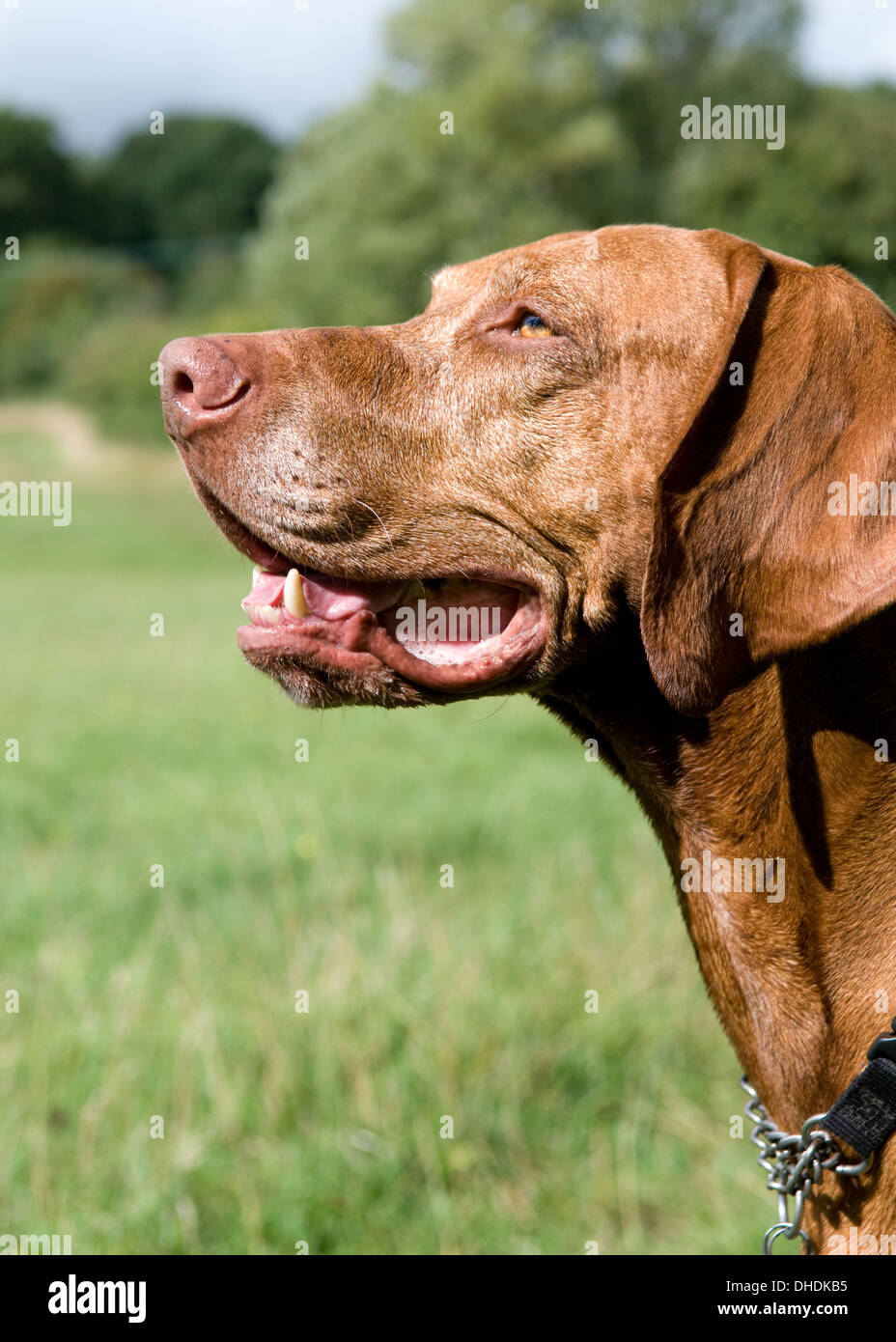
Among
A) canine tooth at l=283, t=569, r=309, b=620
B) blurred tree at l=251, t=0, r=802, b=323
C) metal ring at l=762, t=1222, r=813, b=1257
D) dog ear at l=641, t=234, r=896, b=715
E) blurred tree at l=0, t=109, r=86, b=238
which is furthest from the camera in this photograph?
blurred tree at l=0, t=109, r=86, b=238

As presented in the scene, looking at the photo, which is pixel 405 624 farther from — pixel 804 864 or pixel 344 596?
pixel 804 864

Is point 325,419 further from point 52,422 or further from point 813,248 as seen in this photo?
point 52,422

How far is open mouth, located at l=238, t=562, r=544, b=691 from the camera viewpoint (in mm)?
2463

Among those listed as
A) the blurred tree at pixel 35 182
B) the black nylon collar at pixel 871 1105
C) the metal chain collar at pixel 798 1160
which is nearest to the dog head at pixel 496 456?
the black nylon collar at pixel 871 1105

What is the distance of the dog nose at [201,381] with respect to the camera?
2.39 metres

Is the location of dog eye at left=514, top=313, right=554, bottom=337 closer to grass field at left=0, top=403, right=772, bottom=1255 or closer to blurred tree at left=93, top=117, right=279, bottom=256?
grass field at left=0, top=403, right=772, bottom=1255

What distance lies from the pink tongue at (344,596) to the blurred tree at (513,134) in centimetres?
2839

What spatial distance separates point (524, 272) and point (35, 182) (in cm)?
7774

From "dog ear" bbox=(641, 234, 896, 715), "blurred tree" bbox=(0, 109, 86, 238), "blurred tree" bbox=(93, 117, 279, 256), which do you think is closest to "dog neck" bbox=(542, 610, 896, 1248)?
"dog ear" bbox=(641, 234, 896, 715)

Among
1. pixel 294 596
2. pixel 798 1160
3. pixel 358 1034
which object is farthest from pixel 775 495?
pixel 358 1034

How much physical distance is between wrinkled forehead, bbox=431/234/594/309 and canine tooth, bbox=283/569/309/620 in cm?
66

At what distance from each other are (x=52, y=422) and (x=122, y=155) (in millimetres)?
52771

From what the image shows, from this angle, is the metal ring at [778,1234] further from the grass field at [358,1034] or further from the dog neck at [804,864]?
the grass field at [358,1034]
